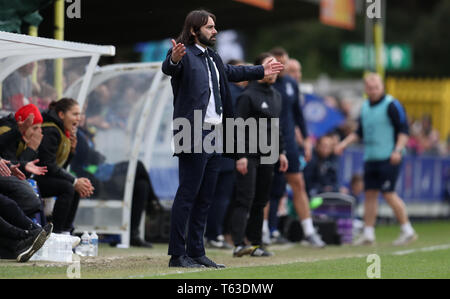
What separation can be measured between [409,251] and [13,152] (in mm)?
4743

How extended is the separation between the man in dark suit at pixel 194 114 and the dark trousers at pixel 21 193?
4.40 feet

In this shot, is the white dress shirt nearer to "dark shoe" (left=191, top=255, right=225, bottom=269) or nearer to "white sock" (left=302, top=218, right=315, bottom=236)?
"dark shoe" (left=191, top=255, right=225, bottom=269)

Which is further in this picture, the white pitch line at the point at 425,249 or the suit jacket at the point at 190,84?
the white pitch line at the point at 425,249

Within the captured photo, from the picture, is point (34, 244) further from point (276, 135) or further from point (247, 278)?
point (276, 135)

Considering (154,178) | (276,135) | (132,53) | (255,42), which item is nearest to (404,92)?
(132,53)

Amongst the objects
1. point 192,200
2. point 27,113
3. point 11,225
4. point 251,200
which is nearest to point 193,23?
point 192,200

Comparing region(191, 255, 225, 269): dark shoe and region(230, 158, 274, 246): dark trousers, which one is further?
region(230, 158, 274, 246): dark trousers

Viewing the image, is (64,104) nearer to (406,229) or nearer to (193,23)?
(193,23)

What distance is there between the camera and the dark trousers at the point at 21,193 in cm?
878

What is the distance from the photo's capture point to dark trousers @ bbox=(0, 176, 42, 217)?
8.78 meters

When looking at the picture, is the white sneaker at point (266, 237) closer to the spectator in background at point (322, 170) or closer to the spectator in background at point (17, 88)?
the spectator in background at point (322, 170)

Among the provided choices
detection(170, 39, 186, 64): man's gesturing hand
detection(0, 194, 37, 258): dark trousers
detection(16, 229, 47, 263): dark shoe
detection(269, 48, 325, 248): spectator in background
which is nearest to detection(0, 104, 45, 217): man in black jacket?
detection(0, 194, 37, 258): dark trousers

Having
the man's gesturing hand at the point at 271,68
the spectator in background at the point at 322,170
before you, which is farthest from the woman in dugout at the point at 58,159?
the spectator in background at the point at 322,170

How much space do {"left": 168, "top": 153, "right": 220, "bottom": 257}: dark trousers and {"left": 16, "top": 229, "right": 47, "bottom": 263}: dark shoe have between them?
41.0 inches
